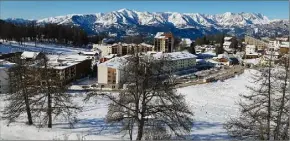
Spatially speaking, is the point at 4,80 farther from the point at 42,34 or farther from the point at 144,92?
the point at 42,34

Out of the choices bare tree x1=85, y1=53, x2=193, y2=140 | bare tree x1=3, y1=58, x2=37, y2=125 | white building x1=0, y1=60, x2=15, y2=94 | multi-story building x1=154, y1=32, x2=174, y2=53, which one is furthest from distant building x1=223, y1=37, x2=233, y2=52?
bare tree x1=85, y1=53, x2=193, y2=140

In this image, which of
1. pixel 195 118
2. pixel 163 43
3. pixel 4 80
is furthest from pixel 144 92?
pixel 163 43

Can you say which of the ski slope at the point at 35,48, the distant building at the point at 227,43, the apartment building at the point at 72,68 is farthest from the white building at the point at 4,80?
the distant building at the point at 227,43

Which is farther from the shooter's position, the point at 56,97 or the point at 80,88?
the point at 80,88

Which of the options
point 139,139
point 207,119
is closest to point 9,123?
point 139,139

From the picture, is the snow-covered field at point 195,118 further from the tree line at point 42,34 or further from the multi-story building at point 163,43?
the tree line at point 42,34

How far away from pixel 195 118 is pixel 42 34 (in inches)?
1878

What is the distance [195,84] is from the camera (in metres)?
28.7

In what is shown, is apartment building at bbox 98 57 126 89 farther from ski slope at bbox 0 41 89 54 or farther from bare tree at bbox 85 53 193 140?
bare tree at bbox 85 53 193 140

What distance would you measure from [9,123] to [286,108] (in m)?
6.84

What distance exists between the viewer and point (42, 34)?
5841cm

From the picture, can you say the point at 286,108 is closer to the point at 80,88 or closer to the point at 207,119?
the point at 207,119

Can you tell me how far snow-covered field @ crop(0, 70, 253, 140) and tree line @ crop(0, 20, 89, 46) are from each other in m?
32.8

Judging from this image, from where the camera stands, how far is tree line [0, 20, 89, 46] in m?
50.9
